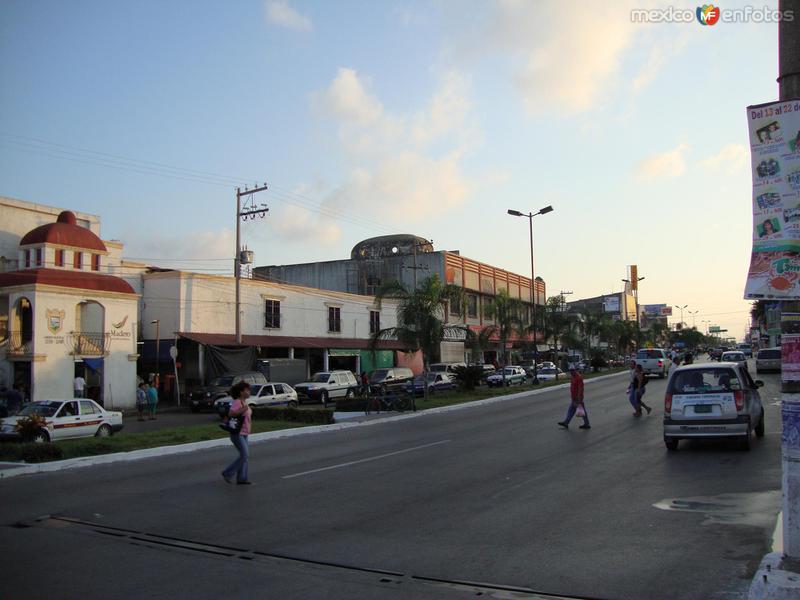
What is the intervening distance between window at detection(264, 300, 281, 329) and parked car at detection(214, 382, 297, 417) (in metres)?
11.6

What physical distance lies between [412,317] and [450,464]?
20359 mm

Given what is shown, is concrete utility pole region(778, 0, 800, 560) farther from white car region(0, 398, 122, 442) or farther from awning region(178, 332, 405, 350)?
awning region(178, 332, 405, 350)

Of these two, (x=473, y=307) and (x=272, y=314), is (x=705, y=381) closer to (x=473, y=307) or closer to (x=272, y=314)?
(x=272, y=314)

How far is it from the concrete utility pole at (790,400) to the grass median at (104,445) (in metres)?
13.9

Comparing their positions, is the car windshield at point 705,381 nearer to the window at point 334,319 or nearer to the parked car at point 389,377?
the parked car at point 389,377

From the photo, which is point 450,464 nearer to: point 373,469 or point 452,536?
point 373,469

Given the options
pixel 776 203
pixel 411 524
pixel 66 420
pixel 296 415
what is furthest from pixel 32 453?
pixel 776 203

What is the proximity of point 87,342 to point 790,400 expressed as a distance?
3241 cm

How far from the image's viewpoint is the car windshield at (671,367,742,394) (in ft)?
42.4

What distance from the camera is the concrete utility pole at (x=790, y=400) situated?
5223 mm

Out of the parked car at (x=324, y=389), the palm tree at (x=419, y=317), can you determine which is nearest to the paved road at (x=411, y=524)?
the palm tree at (x=419, y=317)

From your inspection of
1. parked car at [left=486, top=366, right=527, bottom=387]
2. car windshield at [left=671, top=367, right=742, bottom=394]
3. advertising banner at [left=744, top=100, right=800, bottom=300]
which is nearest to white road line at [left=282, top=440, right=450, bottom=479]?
car windshield at [left=671, top=367, right=742, bottom=394]

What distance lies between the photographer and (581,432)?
16984mm

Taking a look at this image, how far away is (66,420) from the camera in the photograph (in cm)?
1967
